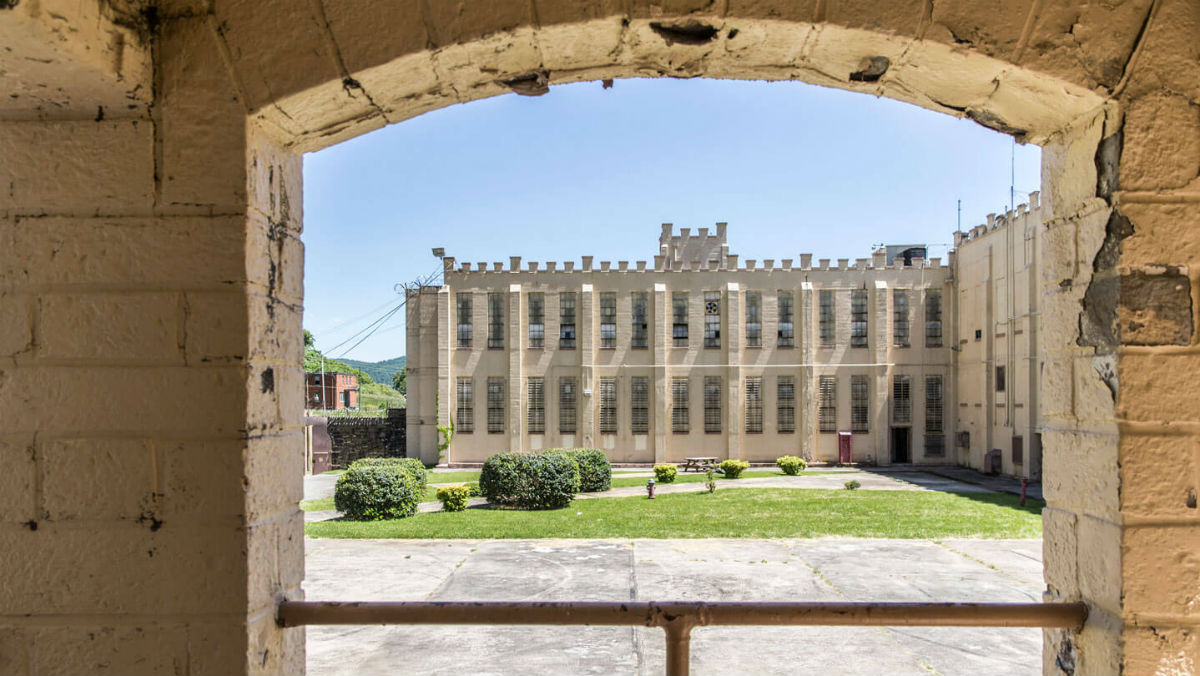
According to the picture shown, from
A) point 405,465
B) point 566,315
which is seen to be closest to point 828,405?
point 566,315

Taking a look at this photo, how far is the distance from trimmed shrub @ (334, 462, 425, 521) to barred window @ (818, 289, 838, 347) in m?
19.2

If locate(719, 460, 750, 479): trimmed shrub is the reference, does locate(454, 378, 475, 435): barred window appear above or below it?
above

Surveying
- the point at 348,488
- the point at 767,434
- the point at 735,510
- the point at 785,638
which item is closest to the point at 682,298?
the point at 767,434

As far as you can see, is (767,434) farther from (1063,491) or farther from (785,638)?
(1063,491)

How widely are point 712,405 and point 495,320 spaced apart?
986 cm

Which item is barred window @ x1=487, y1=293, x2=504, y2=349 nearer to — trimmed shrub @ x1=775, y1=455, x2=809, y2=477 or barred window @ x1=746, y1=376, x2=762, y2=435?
barred window @ x1=746, y1=376, x2=762, y2=435

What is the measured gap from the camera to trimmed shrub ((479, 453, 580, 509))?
17.7m

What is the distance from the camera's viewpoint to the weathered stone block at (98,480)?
221 centimetres

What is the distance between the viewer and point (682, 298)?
30.0 metres

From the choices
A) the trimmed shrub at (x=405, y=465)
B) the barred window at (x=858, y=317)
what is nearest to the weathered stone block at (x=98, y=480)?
the trimmed shrub at (x=405, y=465)

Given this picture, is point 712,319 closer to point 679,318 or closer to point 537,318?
point 679,318

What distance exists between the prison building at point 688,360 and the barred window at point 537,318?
0.06 m

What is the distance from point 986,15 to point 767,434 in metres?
28.2

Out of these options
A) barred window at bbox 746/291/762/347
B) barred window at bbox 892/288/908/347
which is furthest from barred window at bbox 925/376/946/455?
barred window at bbox 746/291/762/347
